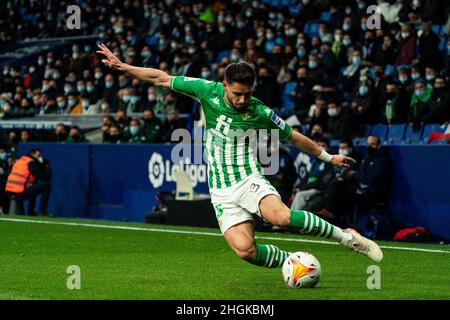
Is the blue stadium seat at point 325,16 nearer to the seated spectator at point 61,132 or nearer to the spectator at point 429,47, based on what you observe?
the spectator at point 429,47

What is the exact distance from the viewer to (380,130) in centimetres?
1908

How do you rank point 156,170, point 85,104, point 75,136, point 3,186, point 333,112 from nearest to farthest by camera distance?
1. point 333,112
2. point 156,170
3. point 3,186
4. point 75,136
5. point 85,104

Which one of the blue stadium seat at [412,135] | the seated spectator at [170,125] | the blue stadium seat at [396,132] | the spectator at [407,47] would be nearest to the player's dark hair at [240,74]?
the blue stadium seat at [412,135]

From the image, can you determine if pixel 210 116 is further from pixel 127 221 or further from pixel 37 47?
pixel 37 47

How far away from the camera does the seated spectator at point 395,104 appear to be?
18.8 m

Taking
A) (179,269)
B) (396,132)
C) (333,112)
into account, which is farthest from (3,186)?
(179,269)

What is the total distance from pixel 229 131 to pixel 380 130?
399 inches

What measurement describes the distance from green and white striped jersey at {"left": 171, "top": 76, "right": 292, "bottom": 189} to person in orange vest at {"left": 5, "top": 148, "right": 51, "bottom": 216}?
42.2 ft

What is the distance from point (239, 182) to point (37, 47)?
27.1 metres

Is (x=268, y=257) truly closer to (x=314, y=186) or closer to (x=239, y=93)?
(x=239, y=93)

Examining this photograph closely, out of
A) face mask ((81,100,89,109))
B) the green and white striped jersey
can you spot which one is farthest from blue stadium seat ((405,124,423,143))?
face mask ((81,100,89,109))

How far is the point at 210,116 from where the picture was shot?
31.0 feet

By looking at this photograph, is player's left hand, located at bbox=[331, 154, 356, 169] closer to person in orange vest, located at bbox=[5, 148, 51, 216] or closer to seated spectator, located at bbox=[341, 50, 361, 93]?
seated spectator, located at bbox=[341, 50, 361, 93]
